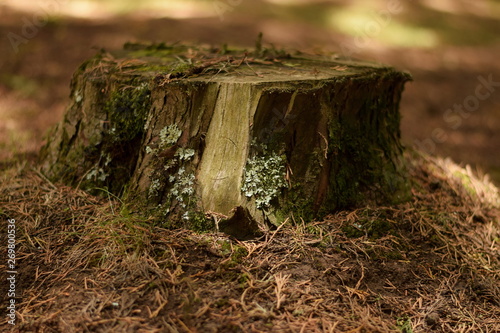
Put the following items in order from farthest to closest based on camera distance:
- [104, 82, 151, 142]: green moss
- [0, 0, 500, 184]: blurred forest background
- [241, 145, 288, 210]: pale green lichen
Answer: [0, 0, 500, 184]: blurred forest background
[104, 82, 151, 142]: green moss
[241, 145, 288, 210]: pale green lichen

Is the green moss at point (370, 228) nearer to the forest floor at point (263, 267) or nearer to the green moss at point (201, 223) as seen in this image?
the forest floor at point (263, 267)

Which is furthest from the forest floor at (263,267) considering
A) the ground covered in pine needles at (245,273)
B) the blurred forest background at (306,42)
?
the blurred forest background at (306,42)

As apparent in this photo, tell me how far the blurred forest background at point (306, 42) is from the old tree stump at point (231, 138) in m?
0.96

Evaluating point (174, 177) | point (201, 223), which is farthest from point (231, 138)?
point (201, 223)

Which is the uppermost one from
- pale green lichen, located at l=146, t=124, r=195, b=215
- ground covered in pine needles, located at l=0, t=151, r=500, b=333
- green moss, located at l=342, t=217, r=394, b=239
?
pale green lichen, located at l=146, t=124, r=195, b=215

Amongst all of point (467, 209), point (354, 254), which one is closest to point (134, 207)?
point (354, 254)

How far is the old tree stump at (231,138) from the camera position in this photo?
2.34 metres

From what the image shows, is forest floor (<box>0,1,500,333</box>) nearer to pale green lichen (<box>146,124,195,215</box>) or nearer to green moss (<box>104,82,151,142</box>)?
pale green lichen (<box>146,124,195,215</box>)

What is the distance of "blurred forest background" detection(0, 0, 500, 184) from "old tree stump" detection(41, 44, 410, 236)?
0.96 m

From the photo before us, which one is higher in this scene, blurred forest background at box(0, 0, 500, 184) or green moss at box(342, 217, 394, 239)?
blurred forest background at box(0, 0, 500, 184)

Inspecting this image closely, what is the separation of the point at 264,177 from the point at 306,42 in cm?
716

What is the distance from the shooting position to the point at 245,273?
2.04m

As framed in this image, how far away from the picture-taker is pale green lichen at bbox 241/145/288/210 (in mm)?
2318

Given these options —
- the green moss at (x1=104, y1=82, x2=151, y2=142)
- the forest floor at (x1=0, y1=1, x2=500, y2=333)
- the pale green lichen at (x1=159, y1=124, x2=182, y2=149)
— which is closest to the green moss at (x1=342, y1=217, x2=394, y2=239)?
the forest floor at (x1=0, y1=1, x2=500, y2=333)
